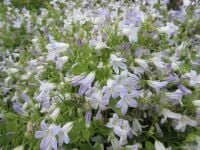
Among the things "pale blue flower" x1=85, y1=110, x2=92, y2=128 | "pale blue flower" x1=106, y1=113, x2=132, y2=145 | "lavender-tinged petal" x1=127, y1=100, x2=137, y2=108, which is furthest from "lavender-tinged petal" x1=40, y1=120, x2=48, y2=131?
"lavender-tinged petal" x1=127, y1=100, x2=137, y2=108

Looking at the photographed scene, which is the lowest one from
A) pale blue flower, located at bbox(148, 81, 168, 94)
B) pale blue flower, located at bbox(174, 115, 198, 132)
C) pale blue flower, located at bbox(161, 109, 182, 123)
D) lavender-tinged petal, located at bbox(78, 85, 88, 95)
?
pale blue flower, located at bbox(174, 115, 198, 132)

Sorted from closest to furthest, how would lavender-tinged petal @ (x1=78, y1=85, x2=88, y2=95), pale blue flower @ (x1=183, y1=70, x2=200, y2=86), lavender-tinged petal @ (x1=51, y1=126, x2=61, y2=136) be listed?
1. lavender-tinged petal @ (x1=51, y1=126, x2=61, y2=136)
2. lavender-tinged petal @ (x1=78, y1=85, x2=88, y2=95)
3. pale blue flower @ (x1=183, y1=70, x2=200, y2=86)

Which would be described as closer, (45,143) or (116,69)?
(45,143)

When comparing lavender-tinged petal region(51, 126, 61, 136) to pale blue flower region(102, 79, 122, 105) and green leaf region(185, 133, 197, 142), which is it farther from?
green leaf region(185, 133, 197, 142)

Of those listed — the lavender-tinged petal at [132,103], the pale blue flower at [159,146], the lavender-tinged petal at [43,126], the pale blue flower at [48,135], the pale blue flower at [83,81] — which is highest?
the pale blue flower at [83,81]

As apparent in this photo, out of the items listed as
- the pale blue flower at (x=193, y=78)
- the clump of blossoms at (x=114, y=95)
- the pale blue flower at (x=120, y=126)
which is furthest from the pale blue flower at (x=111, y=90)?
the pale blue flower at (x=193, y=78)

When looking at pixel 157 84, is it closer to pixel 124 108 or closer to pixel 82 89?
Answer: pixel 124 108

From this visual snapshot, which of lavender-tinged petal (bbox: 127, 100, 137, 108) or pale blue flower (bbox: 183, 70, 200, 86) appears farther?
pale blue flower (bbox: 183, 70, 200, 86)

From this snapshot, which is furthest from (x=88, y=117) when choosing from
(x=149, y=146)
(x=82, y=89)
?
(x=149, y=146)

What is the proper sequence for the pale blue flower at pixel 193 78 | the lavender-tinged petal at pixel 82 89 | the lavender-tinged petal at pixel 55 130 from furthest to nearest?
the pale blue flower at pixel 193 78 < the lavender-tinged petal at pixel 82 89 < the lavender-tinged petal at pixel 55 130

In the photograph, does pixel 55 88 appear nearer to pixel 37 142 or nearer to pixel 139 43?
pixel 37 142

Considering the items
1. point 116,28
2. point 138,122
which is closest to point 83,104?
point 138,122

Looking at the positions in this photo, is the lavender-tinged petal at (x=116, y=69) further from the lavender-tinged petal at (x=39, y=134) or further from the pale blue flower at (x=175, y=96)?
the lavender-tinged petal at (x=39, y=134)
